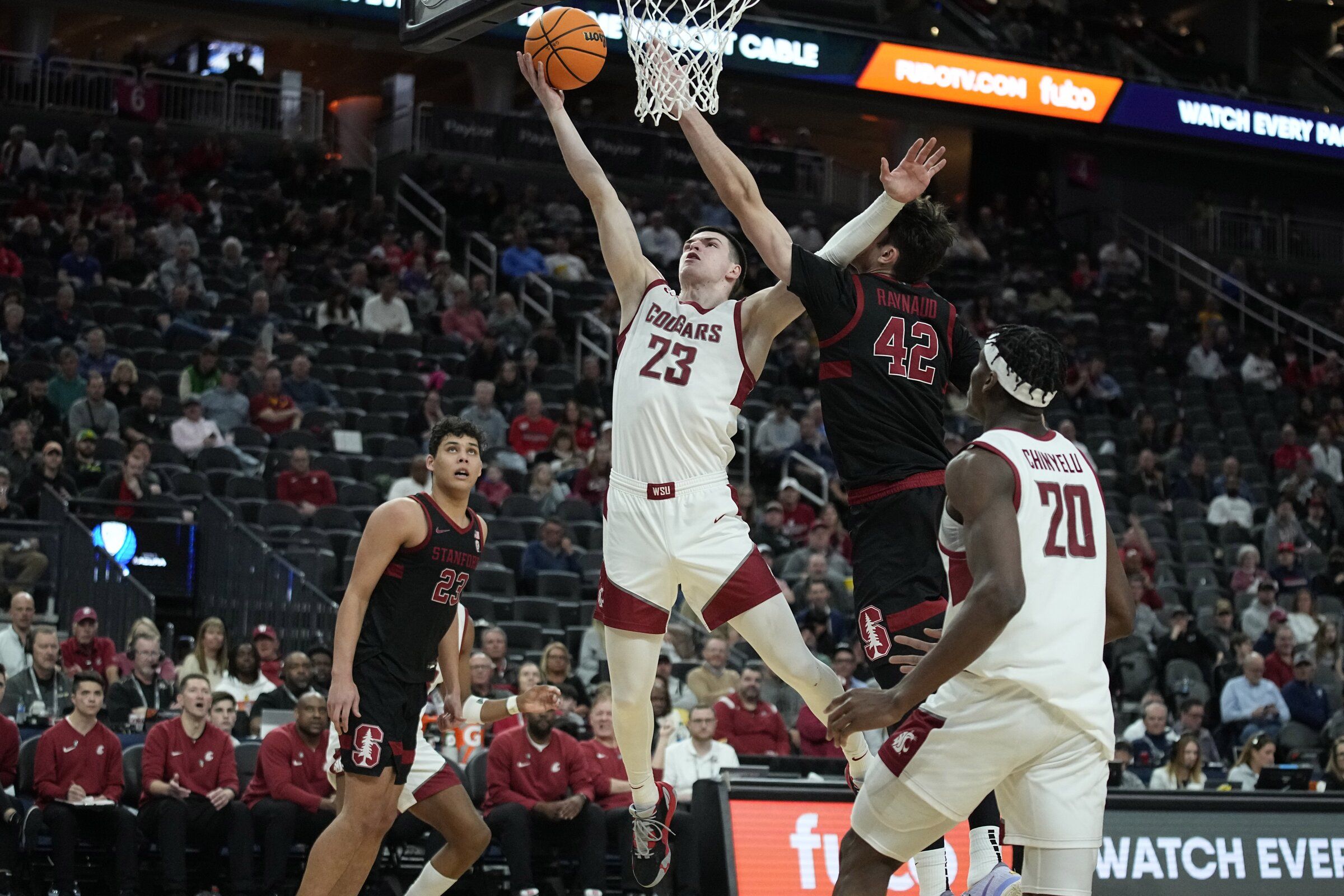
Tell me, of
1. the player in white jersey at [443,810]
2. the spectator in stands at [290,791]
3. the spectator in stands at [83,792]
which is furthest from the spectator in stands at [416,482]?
the player in white jersey at [443,810]

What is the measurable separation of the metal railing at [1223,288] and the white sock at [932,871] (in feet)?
74.2

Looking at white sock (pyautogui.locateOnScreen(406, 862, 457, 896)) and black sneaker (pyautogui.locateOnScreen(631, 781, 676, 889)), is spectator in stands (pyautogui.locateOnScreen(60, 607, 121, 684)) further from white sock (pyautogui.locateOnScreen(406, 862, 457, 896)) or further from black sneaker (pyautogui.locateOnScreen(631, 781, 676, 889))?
black sneaker (pyautogui.locateOnScreen(631, 781, 676, 889))

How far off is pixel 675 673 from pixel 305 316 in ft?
24.8

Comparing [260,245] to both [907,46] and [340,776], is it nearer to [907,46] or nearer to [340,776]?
[907,46]

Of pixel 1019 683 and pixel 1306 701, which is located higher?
pixel 1019 683

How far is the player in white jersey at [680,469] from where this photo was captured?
6.65m

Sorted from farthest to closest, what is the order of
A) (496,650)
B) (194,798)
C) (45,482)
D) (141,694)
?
(45,482), (496,650), (141,694), (194,798)

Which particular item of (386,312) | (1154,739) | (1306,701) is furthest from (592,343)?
(1306,701)

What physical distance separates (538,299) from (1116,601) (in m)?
17.6

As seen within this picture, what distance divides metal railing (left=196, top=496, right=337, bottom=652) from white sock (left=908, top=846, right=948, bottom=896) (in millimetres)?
8038

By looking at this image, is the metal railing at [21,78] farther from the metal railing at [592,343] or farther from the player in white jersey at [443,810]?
the player in white jersey at [443,810]

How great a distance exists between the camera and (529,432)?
17812 mm

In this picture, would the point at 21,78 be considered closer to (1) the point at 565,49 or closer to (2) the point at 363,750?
(1) the point at 565,49

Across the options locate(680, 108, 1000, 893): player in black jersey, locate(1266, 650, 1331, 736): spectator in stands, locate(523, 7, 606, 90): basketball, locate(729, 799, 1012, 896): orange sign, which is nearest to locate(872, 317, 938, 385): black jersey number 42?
locate(680, 108, 1000, 893): player in black jersey
